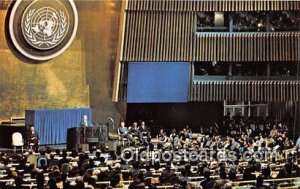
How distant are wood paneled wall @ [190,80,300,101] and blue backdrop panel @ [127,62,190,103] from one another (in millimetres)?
1030

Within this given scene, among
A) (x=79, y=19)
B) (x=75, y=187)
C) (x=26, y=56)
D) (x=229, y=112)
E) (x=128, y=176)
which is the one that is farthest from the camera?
(x=229, y=112)

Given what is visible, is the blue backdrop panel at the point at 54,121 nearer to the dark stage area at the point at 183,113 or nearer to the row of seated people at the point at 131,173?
the dark stage area at the point at 183,113

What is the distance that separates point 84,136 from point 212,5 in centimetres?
881

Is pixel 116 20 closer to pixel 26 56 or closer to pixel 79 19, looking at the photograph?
pixel 79 19

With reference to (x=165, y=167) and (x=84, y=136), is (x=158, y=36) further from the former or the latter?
Answer: (x=165, y=167)

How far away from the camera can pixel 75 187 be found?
35.5 ft

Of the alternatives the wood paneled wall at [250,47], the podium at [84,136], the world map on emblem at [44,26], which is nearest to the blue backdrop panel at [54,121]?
the podium at [84,136]

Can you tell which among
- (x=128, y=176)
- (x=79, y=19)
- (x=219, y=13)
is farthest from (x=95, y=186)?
(x=219, y=13)

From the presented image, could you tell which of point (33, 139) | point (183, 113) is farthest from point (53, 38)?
point (183, 113)

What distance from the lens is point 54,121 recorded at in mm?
22656

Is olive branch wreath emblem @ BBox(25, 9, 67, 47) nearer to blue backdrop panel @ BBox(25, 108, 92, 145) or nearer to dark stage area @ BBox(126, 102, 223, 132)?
blue backdrop panel @ BBox(25, 108, 92, 145)

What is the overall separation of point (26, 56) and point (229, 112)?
9261 mm

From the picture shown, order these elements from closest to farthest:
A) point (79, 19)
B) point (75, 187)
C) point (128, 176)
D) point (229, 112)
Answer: point (75, 187)
point (128, 176)
point (79, 19)
point (229, 112)

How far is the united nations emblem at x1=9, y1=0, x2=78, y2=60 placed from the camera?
2314cm
